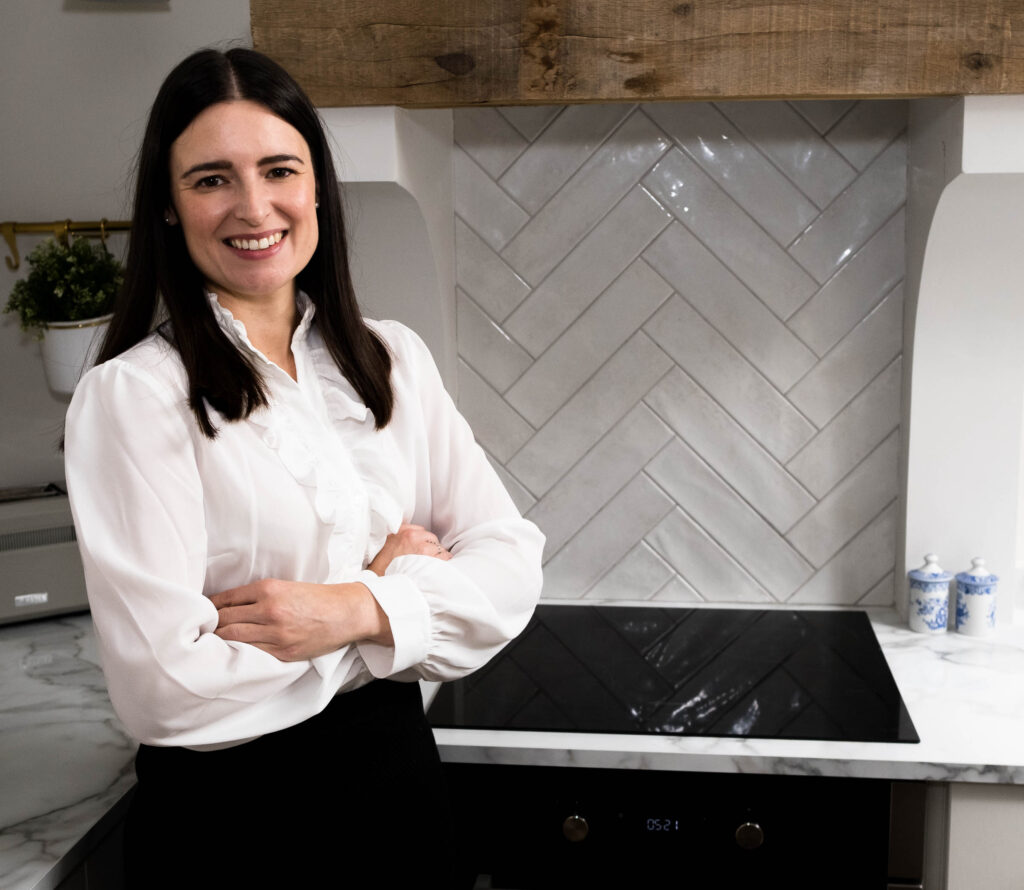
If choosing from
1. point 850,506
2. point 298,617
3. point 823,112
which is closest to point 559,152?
point 823,112

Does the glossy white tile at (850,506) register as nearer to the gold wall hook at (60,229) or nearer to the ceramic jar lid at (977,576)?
the ceramic jar lid at (977,576)

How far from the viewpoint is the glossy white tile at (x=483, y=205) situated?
6.21 feet

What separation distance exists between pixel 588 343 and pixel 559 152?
1.08ft

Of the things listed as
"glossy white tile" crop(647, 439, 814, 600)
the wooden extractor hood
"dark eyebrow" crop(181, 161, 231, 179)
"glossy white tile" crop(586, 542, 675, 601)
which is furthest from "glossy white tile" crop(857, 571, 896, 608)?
"dark eyebrow" crop(181, 161, 231, 179)

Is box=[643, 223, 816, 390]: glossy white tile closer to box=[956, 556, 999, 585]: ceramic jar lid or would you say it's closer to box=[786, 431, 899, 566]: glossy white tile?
box=[786, 431, 899, 566]: glossy white tile

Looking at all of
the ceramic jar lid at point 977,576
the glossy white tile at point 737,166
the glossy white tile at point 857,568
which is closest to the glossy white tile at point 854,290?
the glossy white tile at point 737,166

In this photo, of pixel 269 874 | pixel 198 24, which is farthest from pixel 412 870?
pixel 198 24

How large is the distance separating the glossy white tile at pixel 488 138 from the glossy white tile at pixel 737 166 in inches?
9.3

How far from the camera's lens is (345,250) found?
1.18m

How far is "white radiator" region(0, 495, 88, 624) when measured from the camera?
69.5 inches

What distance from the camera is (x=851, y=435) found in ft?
6.20

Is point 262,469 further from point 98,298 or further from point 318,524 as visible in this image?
point 98,298

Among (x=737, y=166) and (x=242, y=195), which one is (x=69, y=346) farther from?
(x=737, y=166)

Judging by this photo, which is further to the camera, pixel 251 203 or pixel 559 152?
pixel 559 152
